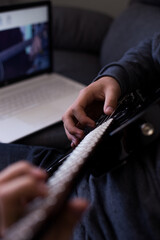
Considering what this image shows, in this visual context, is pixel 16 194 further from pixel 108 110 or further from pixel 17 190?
pixel 108 110

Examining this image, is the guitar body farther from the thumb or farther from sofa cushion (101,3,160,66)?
sofa cushion (101,3,160,66)

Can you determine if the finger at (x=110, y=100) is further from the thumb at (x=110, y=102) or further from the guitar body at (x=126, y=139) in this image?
the guitar body at (x=126, y=139)

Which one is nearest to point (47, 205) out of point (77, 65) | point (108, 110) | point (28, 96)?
point (108, 110)

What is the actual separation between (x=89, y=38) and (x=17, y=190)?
55.1 inches

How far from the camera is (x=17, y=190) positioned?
335 millimetres

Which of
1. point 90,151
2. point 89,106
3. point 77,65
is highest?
point 90,151

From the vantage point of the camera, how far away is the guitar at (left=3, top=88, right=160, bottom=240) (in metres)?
0.34

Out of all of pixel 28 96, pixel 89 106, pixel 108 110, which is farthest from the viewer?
pixel 28 96

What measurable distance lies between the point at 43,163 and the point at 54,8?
3.91 feet

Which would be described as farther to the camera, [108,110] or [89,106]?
[89,106]

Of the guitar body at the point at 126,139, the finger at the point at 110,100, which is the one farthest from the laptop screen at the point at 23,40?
the guitar body at the point at 126,139

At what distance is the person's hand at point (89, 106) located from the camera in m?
0.70

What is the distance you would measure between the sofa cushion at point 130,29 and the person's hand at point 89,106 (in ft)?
1.76

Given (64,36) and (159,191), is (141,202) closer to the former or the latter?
(159,191)
